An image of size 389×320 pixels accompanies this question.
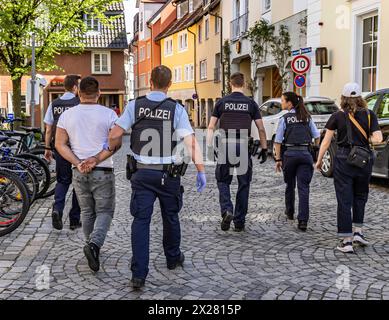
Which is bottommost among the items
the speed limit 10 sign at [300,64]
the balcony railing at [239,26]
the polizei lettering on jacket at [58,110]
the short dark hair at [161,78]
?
the polizei lettering on jacket at [58,110]

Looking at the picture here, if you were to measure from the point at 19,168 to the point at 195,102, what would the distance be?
36850mm

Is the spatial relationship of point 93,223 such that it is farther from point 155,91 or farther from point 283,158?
point 283,158

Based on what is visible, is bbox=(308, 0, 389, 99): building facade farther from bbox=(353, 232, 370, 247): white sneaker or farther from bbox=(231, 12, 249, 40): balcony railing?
bbox=(231, 12, 249, 40): balcony railing

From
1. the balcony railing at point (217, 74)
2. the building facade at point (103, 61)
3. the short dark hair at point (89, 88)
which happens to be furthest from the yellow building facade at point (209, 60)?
the short dark hair at point (89, 88)

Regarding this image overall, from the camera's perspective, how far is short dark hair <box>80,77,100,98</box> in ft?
17.2

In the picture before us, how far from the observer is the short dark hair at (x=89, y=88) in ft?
17.2

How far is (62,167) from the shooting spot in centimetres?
691

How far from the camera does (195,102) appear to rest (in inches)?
Result: 1754

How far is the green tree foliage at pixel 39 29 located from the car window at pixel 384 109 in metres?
15.6

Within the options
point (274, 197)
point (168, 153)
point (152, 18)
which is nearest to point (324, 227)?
point (274, 197)

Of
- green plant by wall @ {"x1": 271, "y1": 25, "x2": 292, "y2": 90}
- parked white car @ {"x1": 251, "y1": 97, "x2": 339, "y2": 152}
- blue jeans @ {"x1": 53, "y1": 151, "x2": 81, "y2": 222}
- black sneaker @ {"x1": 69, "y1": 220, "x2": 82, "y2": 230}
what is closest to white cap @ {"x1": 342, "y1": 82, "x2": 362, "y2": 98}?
blue jeans @ {"x1": 53, "y1": 151, "x2": 81, "y2": 222}

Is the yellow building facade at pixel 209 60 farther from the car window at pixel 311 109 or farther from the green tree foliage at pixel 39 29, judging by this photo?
the car window at pixel 311 109

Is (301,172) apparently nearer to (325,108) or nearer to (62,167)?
(62,167)

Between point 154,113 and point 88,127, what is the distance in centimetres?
84
